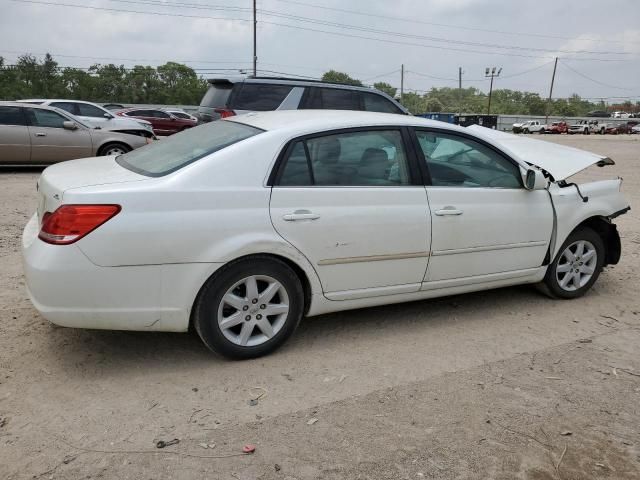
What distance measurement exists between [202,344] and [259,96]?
6.40m

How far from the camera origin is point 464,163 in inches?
167

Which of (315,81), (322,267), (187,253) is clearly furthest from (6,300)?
(315,81)

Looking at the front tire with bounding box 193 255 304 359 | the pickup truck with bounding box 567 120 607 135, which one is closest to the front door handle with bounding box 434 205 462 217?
the front tire with bounding box 193 255 304 359

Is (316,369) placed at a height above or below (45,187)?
below

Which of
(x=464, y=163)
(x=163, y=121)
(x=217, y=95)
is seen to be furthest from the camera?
(x=163, y=121)

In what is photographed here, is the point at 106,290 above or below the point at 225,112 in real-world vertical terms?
below

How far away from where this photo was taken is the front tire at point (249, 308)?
130 inches

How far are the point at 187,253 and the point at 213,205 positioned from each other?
1.04 ft

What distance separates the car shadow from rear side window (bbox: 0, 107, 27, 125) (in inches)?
331

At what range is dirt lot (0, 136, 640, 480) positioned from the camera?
259 cm

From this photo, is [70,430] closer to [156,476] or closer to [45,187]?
[156,476]

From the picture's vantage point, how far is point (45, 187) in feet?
11.3

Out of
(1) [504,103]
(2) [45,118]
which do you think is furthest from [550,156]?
(1) [504,103]

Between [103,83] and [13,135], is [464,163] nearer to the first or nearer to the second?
[13,135]
